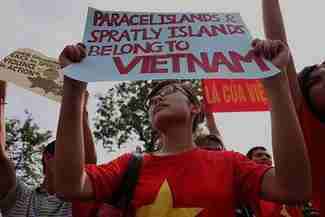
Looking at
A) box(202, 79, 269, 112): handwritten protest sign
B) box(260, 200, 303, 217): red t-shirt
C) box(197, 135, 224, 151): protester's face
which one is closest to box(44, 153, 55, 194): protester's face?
box(197, 135, 224, 151): protester's face

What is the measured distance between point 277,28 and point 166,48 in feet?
2.30

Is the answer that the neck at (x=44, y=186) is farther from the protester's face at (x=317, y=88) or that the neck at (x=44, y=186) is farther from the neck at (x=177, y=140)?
the protester's face at (x=317, y=88)

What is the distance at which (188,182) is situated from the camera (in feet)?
6.40

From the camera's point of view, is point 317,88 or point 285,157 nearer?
point 285,157

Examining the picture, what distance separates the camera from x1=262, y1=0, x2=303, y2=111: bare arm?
2.47 m

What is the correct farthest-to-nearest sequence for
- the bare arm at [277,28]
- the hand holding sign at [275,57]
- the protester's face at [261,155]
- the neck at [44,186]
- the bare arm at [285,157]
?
1. the protester's face at [261,155]
2. the neck at [44,186]
3. the bare arm at [277,28]
4. the hand holding sign at [275,57]
5. the bare arm at [285,157]

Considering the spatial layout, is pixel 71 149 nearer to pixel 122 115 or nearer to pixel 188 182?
pixel 188 182

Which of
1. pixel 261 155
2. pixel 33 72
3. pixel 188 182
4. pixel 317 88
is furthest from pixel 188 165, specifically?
pixel 261 155

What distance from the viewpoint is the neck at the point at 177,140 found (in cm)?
219

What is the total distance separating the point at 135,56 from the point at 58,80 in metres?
1.41

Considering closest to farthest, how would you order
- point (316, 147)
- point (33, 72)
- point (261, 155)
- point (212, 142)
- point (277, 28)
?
point (316, 147)
point (277, 28)
point (33, 72)
point (212, 142)
point (261, 155)

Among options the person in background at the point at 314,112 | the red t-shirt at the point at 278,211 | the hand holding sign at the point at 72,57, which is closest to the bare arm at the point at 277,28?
the person in background at the point at 314,112

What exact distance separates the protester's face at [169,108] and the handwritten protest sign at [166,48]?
18cm

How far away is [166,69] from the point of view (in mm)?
2137
